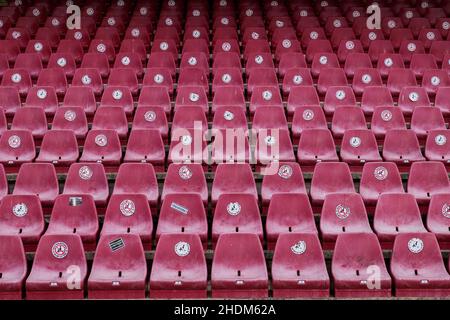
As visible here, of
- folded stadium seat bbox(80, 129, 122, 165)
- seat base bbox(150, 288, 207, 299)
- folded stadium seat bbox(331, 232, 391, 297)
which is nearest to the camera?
seat base bbox(150, 288, 207, 299)

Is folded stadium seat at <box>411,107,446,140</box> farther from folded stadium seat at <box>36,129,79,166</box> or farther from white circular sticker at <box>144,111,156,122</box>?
folded stadium seat at <box>36,129,79,166</box>

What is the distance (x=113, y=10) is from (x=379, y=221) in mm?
4644

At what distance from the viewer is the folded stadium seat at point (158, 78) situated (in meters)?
6.02

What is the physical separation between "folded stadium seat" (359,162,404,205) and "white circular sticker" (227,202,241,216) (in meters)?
0.99

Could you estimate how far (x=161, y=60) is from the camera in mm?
6395

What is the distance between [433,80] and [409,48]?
2.38 feet

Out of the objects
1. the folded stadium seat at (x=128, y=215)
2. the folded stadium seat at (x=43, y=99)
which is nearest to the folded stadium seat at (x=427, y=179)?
the folded stadium seat at (x=128, y=215)

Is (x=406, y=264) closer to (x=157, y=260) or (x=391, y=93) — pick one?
(x=157, y=260)

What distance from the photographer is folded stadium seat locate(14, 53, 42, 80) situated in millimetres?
6320

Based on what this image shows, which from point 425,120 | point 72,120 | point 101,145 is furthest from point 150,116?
point 425,120

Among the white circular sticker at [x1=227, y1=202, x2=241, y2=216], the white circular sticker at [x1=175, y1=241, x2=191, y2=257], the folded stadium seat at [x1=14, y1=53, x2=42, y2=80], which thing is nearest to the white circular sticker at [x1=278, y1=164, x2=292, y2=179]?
the white circular sticker at [x1=227, y1=202, x2=241, y2=216]

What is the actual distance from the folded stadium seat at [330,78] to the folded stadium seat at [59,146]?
2.35 m

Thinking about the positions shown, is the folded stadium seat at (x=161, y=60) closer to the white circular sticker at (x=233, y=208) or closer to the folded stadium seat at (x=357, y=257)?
the white circular sticker at (x=233, y=208)

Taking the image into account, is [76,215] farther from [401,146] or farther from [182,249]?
[401,146]
